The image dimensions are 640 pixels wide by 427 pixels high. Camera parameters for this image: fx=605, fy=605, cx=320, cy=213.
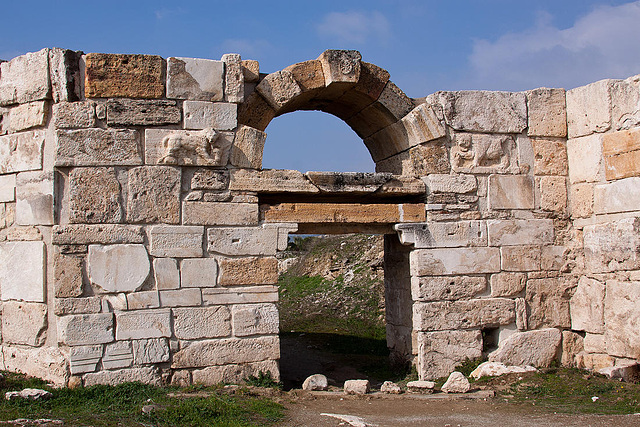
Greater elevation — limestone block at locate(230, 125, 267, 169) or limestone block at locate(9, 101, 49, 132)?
limestone block at locate(9, 101, 49, 132)

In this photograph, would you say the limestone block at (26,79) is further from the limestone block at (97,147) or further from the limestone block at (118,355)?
the limestone block at (118,355)

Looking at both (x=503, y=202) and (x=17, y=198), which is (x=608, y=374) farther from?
(x=17, y=198)

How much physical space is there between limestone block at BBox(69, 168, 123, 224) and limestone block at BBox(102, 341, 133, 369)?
123cm

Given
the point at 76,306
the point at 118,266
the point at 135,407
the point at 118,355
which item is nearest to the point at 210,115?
the point at 118,266

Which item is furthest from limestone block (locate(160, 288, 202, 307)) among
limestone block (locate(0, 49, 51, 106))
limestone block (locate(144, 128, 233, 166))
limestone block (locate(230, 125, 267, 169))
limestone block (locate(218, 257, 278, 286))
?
limestone block (locate(0, 49, 51, 106))

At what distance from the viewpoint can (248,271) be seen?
6.40m

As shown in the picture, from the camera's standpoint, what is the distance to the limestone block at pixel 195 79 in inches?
249

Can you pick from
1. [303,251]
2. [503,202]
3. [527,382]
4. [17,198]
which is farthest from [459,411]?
[303,251]

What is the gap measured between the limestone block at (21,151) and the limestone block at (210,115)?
4.86 ft

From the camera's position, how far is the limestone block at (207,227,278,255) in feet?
20.8

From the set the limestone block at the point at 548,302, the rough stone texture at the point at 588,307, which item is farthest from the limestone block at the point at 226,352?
the rough stone texture at the point at 588,307

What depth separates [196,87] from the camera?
21.0ft

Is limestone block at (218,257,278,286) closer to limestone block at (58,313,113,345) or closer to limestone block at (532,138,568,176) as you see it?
limestone block at (58,313,113,345)

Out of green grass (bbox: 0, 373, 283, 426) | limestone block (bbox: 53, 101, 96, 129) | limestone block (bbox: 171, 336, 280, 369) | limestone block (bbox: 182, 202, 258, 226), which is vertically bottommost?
green grass (bbox: 0, 373, 283, 426)
